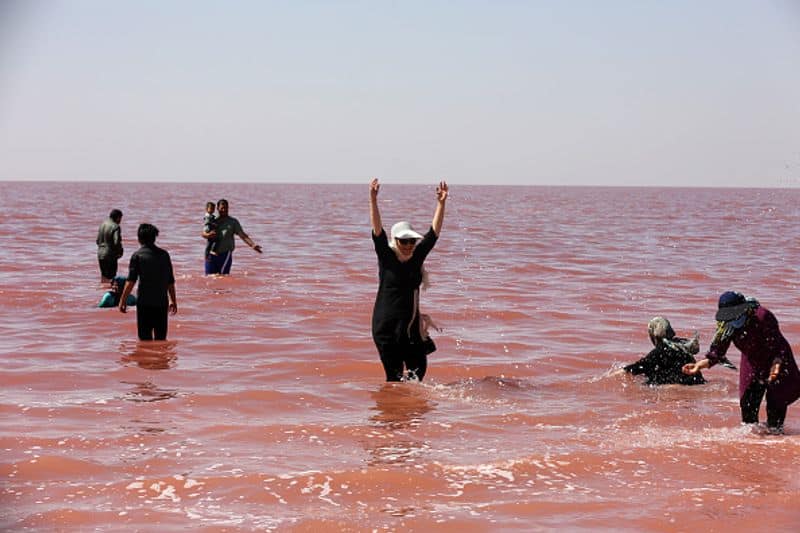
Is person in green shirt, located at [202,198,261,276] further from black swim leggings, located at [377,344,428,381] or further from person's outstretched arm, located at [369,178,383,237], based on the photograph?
person's outstretched arm, located at [369,178,383,237]

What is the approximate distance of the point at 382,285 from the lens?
861 centimetres

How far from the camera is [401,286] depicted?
8508mm

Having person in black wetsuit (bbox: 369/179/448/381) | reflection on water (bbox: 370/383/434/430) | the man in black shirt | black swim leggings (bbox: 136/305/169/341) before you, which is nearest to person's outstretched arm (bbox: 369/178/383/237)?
person in black wetsuit (bbox: 369/179/448/381)

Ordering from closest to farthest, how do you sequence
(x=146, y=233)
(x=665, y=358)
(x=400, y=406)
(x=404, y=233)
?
(x=404, y=233) → (x=400, y=406) → (x=665, y=358) → (x=146, y=233)

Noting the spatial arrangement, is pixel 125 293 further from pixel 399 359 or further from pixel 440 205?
pixel 440 205

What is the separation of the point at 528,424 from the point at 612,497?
2052 millimetres

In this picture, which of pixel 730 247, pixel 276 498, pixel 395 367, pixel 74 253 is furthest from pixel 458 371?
pixel 730 247

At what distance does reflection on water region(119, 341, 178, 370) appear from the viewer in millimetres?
11109

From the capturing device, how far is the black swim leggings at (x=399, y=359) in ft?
28.6

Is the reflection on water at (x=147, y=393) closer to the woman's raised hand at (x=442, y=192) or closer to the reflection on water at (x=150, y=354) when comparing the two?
the reflection on water at (x=150, y=354)

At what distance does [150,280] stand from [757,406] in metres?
6.39

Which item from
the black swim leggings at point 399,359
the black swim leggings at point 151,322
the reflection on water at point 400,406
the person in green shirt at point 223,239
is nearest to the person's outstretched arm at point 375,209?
the black swim leggings at point 399,359

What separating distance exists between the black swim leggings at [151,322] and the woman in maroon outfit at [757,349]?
6178mm

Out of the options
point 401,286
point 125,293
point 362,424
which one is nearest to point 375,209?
point 401,286
